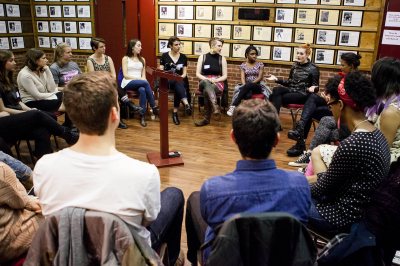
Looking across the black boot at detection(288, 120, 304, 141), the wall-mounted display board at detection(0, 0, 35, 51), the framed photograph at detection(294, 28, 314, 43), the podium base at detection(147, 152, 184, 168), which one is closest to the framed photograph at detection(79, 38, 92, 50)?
the wall-mounted display board at detection(0, 0, 35, 51)

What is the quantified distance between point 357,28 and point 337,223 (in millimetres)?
4408

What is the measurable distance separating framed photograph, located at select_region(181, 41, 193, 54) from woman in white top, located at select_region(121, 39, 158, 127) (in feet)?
3.54

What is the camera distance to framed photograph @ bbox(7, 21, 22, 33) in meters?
6.56

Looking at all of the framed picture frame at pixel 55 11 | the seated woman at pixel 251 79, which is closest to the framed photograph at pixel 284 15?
the seated woman at pixel 251 79

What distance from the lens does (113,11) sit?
6.64 meters

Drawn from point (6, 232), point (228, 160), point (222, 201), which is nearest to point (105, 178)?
point (222, 201)

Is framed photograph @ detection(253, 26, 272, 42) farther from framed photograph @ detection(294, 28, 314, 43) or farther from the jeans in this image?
the jeans

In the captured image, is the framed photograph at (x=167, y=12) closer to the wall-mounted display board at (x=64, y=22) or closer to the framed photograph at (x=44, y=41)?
the wall-mounted display board at (x=64, y=22)

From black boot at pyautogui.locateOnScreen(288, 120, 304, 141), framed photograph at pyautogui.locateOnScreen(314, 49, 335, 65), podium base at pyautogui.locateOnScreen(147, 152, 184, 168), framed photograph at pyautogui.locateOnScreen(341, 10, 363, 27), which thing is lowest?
podium base at pyautogui.locateOnScreen(147, 152, 184, 168)

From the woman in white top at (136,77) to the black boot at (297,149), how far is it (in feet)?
7.22

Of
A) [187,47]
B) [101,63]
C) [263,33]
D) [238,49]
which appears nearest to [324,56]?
[263,33]

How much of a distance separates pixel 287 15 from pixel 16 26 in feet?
16.5

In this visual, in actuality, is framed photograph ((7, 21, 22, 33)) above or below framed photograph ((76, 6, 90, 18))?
below

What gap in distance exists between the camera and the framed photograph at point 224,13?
19.3 feet
